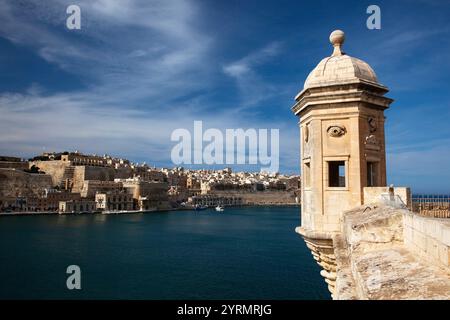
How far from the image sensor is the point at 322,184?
602 centimetres

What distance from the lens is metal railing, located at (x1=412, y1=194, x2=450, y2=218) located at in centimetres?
758

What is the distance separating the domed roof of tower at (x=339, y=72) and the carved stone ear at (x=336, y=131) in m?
0.65

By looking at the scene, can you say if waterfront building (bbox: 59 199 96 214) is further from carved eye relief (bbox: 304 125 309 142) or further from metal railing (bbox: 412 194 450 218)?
carved eye relief (bbox: 304 125 309 142)

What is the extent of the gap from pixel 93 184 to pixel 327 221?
84.4m

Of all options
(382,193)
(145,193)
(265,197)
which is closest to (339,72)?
(382,193)

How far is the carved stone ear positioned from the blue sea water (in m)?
14.7

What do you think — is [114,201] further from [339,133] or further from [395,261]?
[395,261]

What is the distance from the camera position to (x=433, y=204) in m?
8.16

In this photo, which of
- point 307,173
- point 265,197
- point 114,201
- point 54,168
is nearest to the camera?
point 307,173

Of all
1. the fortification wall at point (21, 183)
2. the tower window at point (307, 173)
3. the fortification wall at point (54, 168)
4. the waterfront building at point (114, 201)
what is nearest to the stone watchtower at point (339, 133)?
the tower window at point (307, 173)

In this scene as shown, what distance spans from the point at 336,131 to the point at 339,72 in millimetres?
918

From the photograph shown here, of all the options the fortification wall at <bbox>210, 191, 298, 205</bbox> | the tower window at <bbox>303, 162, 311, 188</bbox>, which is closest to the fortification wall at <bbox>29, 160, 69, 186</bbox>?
the fortification wall at <bbox>210, 191, 298, 205</bbox>

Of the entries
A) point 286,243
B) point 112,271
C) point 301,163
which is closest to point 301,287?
Answer: point 112,271
